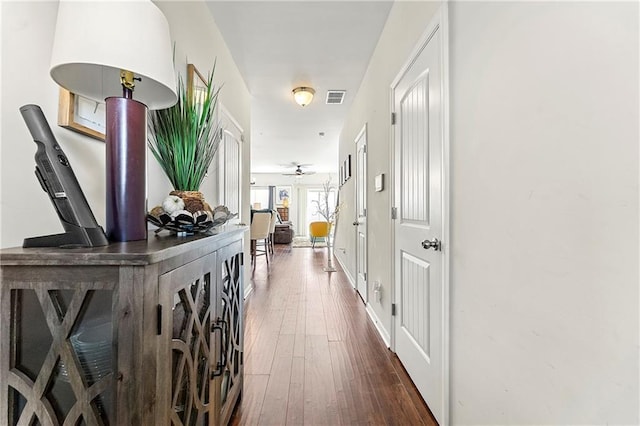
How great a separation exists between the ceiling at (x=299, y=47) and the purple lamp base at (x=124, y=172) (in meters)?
1.89

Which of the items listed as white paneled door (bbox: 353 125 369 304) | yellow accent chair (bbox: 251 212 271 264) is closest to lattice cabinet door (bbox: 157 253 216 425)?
A: white paneled door (bbox: 353 125 369 304)

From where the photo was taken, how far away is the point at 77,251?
0.70 m

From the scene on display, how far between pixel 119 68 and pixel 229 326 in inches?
43.1

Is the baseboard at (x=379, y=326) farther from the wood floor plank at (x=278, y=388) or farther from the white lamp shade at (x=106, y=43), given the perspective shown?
the white lamp shade at (x=106, y=43)

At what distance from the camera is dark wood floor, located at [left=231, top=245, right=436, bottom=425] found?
5.24 feet

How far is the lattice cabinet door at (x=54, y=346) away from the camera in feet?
2.18

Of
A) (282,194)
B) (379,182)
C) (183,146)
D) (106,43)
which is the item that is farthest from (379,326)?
(282,194)

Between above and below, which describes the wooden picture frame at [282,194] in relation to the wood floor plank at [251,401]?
above

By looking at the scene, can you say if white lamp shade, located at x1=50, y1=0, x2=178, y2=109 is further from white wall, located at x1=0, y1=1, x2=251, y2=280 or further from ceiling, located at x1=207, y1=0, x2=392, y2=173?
ceiling, located at x1=207, y1=0, x2=392, y2=173

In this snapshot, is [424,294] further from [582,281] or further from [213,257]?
[213,257]

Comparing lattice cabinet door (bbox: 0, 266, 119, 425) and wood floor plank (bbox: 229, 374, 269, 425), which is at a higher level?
lattice cabinet door (bbox: 0, 266, 119, 425)

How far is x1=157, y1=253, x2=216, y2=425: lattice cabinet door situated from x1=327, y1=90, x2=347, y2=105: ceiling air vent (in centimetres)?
344

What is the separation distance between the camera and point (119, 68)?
856 millimetres

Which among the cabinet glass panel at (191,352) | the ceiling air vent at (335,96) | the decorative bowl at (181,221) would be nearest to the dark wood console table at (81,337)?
the cabinet glass panel at (191,352)
